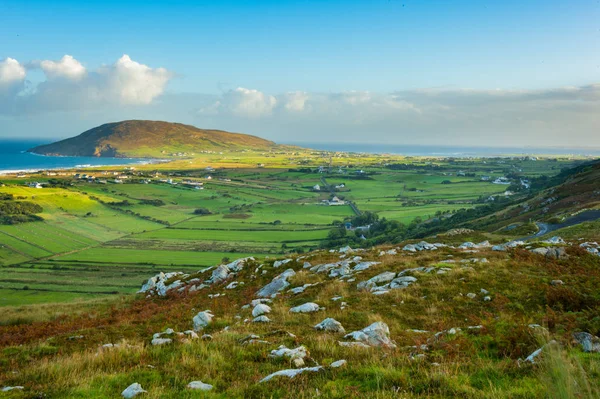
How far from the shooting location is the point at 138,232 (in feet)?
408

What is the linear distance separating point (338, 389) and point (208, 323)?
1020 cm

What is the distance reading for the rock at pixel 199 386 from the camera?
26.1ft

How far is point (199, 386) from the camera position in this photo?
8.09m

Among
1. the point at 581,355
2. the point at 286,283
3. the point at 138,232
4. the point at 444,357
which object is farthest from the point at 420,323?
the point at 138,232

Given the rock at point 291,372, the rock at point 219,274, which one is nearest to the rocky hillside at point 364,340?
the rock at point 291,372

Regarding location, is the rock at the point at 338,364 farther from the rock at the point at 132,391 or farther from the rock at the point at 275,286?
the rock at the point at 275,286

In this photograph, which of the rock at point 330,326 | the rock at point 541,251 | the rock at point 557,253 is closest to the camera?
the rock at point 330,326

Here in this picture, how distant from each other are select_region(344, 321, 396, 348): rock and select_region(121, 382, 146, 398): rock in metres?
6.94

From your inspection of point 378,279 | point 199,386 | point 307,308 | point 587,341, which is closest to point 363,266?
point 378,279

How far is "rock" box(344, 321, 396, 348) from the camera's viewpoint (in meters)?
11.4

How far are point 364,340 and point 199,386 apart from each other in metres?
5.85

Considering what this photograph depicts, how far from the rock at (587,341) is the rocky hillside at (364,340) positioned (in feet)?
0.09

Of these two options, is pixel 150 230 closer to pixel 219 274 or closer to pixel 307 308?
pixel 219 274

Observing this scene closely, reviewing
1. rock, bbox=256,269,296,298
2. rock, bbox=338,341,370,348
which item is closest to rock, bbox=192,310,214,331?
rock, bbox=256,269,296,298
